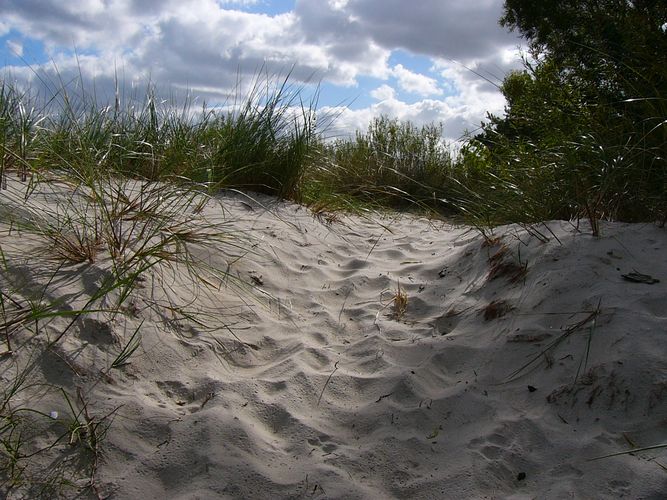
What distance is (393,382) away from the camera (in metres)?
2.21

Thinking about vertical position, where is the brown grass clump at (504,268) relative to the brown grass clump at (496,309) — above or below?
above

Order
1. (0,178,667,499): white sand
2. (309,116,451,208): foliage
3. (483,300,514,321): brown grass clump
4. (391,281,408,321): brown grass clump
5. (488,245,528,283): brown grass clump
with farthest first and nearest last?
(309,116,451,208): foliage → (391,281,408,321): brown grass clump → (488,245,528,283): brown grass clump → (483,300,514,321): brown grass clump → (0,178,667,499): white sand

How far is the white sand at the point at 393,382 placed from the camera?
1692mm

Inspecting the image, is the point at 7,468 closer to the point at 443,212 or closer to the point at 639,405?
the point at 639,405

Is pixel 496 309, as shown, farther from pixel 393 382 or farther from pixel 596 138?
pixel 596 138

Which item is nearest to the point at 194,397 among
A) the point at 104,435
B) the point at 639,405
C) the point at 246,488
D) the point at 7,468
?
the point at 104,435

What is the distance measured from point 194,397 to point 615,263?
1810 millimetres

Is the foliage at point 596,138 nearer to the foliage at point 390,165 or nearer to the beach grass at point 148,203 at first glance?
the beach grass at point 148,203

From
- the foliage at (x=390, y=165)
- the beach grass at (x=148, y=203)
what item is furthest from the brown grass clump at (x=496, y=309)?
the foliage at (x=390, y=165)

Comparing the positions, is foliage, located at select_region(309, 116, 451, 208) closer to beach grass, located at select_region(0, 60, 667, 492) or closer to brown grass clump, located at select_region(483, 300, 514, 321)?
beach grass, located at select_region(0, 60, 667, 492)

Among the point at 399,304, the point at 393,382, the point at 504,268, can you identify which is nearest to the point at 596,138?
the point at 504,268

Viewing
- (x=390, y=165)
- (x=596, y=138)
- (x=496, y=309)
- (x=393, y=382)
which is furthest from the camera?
(x=390, y=165)

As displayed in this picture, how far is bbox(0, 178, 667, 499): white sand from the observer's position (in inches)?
66.6

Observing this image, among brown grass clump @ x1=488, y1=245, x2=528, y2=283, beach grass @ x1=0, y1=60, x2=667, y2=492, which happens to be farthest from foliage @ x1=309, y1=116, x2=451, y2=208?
brown grass clump @ x1=488, y1=245, x2=528, y2=283
